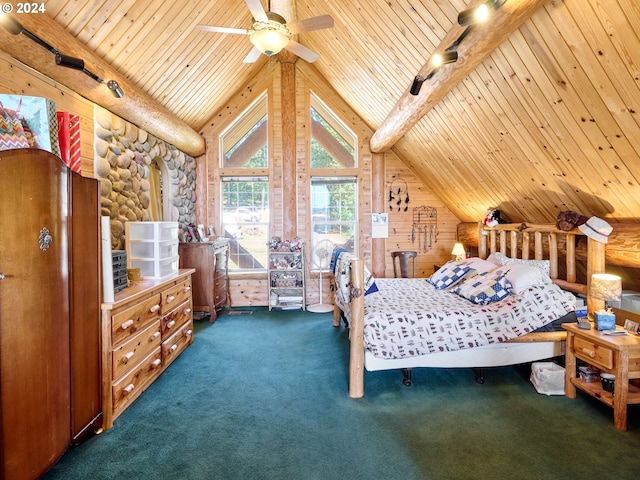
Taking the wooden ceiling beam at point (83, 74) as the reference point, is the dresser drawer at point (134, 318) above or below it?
below

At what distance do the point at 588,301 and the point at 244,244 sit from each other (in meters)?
4.86

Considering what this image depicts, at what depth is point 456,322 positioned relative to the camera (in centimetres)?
301

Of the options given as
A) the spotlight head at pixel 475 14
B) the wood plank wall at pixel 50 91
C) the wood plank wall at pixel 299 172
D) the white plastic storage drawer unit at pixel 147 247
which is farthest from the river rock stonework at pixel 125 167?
the spotlight head at pixel 475 14

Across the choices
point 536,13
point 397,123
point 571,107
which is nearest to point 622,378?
point 571,107

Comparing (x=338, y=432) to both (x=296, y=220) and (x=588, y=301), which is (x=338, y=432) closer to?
(x=588, y=301)

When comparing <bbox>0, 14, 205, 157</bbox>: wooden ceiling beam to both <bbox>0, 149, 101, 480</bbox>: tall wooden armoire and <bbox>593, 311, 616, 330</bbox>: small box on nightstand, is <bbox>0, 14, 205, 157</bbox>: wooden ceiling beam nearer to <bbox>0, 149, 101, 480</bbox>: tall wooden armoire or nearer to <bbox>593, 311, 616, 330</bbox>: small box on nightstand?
<bbox>0, 149, 101, 480</bbox>: tall wooden armoire

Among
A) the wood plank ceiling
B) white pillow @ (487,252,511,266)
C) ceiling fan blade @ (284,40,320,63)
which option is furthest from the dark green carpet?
ceiling fan blade @ (284,40,320,63)

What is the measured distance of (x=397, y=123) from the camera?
452cm

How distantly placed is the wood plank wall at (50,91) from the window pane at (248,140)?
293 centimetres

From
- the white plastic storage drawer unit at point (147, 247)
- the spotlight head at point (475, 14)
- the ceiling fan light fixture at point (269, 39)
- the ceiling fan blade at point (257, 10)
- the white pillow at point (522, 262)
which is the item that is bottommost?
the white pillow at point (522, 262)

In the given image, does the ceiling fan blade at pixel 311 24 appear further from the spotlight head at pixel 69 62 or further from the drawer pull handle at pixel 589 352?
the drawer pull handle at pixel 589 352

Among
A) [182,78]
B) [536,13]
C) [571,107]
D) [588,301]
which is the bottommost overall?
[588,301]

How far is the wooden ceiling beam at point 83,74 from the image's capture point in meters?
2.40

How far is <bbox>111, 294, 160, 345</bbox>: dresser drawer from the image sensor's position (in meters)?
2.54
